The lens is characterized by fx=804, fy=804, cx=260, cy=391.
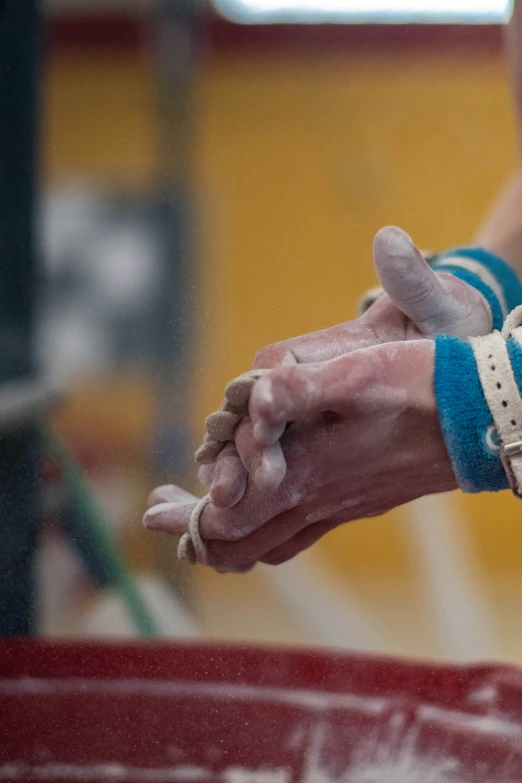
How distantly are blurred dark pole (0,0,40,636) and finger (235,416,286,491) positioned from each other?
24 centimetres

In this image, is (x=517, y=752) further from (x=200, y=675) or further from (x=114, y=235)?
(x=114, y=235)

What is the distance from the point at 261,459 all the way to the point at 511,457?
141 millimetres

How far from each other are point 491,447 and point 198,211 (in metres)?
0.64

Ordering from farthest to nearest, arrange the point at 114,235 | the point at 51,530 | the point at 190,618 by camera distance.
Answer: the point at 114,235, the point at 190,618, the point at 51,530

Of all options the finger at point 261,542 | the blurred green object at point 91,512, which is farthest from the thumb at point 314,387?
the blurred green object at point 91,512

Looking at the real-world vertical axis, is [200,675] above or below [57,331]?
below

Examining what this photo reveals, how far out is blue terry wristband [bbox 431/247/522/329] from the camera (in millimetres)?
636

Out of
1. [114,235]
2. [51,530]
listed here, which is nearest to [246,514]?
[51,530]

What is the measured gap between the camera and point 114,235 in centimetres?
165

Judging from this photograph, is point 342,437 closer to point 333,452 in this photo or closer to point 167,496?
point 333,452

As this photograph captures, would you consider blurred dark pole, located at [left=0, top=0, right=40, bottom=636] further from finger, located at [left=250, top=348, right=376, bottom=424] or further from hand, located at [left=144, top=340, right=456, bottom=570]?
finger, located at [left=250, top=348, right=376, bottom=424]

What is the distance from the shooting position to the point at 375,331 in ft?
1.90

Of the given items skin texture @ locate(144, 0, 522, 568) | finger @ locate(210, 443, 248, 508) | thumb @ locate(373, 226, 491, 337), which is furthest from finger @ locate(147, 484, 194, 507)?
thumb @ locate(373, 226, 491, 337)

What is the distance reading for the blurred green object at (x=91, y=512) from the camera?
29.5 inches
